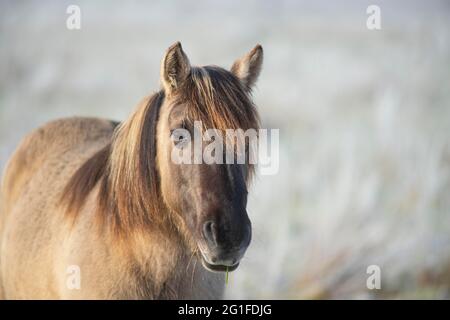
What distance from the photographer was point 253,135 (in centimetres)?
307

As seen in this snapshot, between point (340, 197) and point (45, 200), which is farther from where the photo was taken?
point (340, 197)

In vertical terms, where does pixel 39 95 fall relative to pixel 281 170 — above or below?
above

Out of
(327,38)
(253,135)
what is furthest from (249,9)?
(253,135)

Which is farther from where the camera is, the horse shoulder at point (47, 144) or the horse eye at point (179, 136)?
the horse shoulder at point (47, 144)

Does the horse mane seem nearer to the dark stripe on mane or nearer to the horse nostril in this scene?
the dark stripe on mane

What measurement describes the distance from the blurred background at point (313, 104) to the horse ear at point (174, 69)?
4.92m

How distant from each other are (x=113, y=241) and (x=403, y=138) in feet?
23.1

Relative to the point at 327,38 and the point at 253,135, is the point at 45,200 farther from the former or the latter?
the point at 327,38

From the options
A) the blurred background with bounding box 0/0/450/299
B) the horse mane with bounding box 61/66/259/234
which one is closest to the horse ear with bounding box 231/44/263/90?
the horse mane with bounding box 61/66/259/234

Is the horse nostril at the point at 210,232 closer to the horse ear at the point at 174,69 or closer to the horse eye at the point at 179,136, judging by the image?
the horse eye at the point at 179,136

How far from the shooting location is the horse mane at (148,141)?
3.00 metres

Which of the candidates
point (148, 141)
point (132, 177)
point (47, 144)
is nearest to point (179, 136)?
point (148, 141)

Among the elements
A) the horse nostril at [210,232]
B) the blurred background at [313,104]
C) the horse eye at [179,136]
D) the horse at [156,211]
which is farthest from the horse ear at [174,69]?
the blurred background at [313,104]

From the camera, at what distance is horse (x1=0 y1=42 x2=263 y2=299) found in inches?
112
